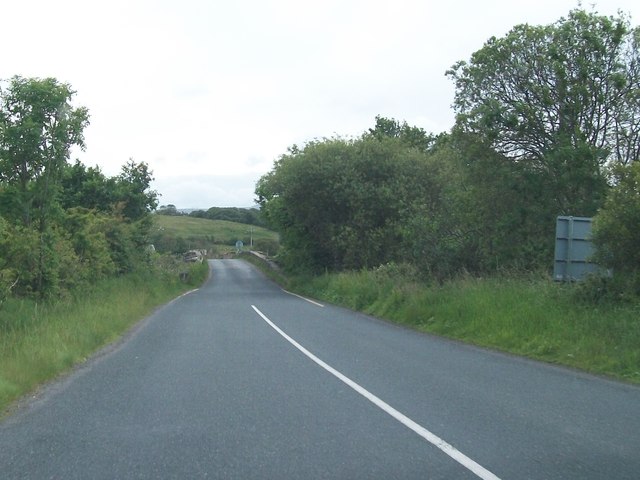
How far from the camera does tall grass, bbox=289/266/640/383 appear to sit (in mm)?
12234

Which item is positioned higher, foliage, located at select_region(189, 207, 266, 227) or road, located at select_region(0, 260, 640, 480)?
foliage, located at select_region(189, 207, 266, 227)

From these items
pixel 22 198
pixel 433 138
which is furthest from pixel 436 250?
pixel 433 138

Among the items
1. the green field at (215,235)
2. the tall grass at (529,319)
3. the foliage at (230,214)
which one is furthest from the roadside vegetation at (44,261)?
the foliage at (230,214)

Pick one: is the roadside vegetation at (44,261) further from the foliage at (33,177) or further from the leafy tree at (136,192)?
the leafy tree at (136,192)

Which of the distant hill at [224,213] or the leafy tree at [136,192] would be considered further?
the distant hill at [224,213]

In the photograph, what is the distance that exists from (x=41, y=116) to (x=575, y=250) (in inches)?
527

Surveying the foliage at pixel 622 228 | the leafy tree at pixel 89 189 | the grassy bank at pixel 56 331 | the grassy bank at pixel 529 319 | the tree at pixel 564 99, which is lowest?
the grassy bank at pixel 56 331

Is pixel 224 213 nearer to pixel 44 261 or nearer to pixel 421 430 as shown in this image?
pixel 44 261

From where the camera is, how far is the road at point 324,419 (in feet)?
20.6

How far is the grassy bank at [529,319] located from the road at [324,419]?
2.79ft

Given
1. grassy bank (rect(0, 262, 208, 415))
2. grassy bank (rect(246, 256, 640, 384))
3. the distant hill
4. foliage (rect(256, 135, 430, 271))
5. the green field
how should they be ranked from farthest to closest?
the distant hill → the green field → foliage (rect(256, 135, 430, 271)) → grassy bank (rect(246, 256, 640, 384)) → grassy bank (rect(0, 262, 208, 415))

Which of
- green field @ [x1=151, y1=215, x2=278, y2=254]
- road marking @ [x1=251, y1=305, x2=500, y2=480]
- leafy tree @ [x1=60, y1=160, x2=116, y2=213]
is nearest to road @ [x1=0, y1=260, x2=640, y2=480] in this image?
road marking @ [x1=251, y1=305, x2=500, y2=480]

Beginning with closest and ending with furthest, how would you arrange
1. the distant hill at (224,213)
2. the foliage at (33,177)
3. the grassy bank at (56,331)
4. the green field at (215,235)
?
the grassy bank at (56,331)
the foliage at (33,177)
the green field at (215,235)
the distant hill at (224,213)

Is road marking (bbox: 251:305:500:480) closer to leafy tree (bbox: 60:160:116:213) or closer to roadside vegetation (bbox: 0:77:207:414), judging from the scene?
roadside vegetation (bbox: 0:77:207:414)
